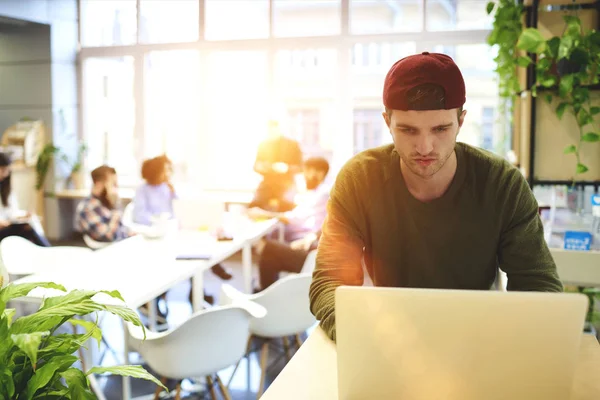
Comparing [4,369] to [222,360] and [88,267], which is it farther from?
[88,267]

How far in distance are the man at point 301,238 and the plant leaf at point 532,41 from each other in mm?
2243

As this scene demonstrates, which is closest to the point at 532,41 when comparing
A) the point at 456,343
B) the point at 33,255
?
the point at 456,343

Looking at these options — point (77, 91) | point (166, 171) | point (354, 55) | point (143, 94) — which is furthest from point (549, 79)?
point (77, 91)

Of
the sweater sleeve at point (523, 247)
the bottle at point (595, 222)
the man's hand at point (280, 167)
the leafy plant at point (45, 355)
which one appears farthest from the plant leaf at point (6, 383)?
the man's hand at point (280, 167)

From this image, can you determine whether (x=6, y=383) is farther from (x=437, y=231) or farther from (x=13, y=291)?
(x=437, y=231)

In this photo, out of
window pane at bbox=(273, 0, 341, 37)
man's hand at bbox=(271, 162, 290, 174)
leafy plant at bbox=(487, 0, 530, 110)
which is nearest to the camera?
leafy plant at bbox=(487, 0, 530, 110)

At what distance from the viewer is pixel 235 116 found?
8.52m

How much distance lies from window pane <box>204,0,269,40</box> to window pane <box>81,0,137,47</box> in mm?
1133

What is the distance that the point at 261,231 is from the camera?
5.04 metres

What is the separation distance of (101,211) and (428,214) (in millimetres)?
4093

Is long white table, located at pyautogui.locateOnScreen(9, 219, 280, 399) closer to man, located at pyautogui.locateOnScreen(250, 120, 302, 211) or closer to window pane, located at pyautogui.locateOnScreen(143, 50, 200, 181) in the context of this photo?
man, located at pyautogui.locateOnScreen(250, 120, 302, 211)

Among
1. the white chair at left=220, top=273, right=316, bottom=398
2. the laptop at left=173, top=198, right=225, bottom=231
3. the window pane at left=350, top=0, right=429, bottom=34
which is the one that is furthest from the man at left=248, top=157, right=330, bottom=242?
the window pane at left=350, top=0, right=429, bottom=34

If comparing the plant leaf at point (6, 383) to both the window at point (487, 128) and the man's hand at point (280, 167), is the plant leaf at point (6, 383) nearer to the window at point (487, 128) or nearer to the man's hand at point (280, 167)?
the man's hand at point (280, 167)

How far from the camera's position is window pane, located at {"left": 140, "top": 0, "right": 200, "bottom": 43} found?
28.2 ft
